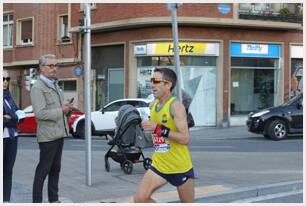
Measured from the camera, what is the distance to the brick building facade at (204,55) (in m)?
24.2

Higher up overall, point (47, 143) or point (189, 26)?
point (189, 26)

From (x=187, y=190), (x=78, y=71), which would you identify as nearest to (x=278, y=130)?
(x=78, y=71)

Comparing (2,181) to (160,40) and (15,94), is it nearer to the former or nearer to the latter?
(160,40)

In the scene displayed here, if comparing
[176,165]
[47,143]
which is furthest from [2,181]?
[176,165]

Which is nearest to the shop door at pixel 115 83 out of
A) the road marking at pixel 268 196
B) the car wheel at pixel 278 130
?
the car wheel at pixel 278 130

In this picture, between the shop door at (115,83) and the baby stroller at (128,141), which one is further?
the shop door at (115,83)

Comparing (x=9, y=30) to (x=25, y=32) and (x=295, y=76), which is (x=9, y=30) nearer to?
(x=25, y=32)

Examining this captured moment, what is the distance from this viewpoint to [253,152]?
14258 mm

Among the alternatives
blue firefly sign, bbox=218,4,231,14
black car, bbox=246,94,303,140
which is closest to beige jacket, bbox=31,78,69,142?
black car, bbox=246,94,303,140

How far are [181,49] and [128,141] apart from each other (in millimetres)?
14283

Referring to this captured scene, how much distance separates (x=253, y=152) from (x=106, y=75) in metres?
13.8

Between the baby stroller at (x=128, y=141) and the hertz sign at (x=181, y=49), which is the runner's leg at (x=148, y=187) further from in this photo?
the hertz sign at (x=181, y=49)

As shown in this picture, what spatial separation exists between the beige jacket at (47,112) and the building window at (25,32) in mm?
26034

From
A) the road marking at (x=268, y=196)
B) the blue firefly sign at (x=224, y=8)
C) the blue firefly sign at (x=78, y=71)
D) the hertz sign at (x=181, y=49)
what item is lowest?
the road marking at (x=268, y=196)
